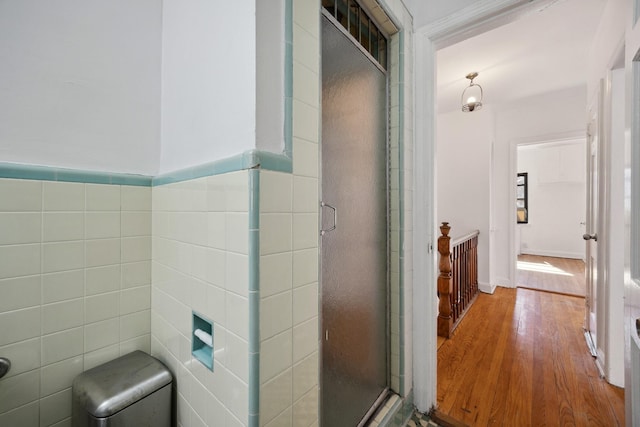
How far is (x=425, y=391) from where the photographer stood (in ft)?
4.73

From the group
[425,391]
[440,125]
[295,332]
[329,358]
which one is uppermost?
[440,125]

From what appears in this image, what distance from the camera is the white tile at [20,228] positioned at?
828 mm

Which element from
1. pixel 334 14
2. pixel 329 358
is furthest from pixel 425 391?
pixel 334 14

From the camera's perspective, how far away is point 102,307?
3.39ft

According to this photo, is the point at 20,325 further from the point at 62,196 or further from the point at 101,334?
the point at 62,196

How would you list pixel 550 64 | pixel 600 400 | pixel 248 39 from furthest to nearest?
pixel 550 64
pixel 600 400
pixel 248 39

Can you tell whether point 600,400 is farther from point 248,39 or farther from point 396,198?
point 248,39

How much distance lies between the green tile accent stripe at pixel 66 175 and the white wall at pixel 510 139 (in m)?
4.17

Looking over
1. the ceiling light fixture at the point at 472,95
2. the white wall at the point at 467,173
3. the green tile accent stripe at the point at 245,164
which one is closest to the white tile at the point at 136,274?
the green tile accent stripe at the point at 245,164

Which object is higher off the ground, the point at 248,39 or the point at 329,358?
the point at 248,39

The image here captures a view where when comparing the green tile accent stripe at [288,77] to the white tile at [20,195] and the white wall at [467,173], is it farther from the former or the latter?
the white wall at [467,173]

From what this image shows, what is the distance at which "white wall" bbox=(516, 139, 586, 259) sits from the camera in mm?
5859

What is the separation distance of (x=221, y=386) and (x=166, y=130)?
40.8 inches

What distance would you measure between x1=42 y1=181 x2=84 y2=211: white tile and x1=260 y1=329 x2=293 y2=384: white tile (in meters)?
0.91
